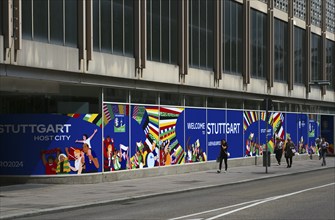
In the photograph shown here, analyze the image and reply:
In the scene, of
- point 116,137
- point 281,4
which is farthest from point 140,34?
point 281,4

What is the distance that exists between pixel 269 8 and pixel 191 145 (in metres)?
13.4

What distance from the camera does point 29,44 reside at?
19.2 meters

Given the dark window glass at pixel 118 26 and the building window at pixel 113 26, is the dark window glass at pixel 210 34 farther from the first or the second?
the dark window glass at pixel 118 26

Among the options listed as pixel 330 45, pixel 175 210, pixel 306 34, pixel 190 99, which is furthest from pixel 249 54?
pixel 175 210

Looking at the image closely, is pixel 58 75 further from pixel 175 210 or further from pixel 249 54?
pixel 249 54

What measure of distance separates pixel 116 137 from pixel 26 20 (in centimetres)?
651

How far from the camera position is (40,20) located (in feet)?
65.5

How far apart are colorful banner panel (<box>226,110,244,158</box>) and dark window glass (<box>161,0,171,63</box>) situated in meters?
7.44

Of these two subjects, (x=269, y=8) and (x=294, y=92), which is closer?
(x=269, y=8)

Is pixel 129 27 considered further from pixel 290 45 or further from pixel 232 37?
pixel 290 45

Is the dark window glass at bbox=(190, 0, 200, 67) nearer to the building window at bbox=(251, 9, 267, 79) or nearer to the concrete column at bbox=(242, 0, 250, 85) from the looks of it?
the concrete column at bbox=(242, 0, 250, 85)

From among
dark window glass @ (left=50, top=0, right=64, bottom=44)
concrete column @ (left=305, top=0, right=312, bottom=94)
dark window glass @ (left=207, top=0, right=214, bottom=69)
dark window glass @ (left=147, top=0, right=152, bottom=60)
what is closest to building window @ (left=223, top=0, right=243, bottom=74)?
dark window glass @ (left=207, top=0, right=214, bottom=69)

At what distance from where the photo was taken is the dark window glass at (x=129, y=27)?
24656 mm

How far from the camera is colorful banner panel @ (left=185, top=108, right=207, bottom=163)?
2930 centimetres
